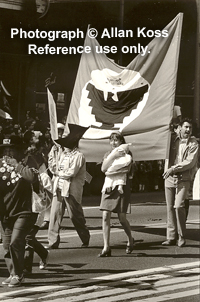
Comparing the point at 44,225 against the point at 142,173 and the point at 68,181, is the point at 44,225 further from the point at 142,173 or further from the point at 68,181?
the point at 142,173

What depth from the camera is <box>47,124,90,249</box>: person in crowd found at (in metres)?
7.88

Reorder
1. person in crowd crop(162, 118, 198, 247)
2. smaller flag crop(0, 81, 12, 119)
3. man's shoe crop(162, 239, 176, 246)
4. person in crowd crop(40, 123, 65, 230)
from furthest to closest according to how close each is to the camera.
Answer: man's shoe crop(162, 239, 176, 246) < person in crowd crop(162, 118, 198, 247) < person in crowd crop(40, 123, 65, 230) < smaller flag crop(0, 81, 12, 119)

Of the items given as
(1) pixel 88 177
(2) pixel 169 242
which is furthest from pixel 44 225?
(2) pixel 169 242

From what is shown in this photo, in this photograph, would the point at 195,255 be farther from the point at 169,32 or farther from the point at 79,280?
the point at 169,32

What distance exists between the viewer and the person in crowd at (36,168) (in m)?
7.24

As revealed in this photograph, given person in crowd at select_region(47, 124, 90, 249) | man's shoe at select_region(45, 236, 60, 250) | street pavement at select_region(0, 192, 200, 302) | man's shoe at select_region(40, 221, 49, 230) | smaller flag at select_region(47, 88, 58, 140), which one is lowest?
street pavement at select_region(0, 192, 200, 302)

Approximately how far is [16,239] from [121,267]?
1.53 metres

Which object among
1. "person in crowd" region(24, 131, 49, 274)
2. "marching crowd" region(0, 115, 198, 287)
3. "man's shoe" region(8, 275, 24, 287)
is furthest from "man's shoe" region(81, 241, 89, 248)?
"man's shoe" region(8, 275, 24, 287)

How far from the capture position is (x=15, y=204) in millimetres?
7270

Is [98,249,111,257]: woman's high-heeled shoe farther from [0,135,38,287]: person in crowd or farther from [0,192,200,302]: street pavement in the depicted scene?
[0,135,38,287]: person in crowd

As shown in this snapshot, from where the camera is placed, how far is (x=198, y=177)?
7.22 meters

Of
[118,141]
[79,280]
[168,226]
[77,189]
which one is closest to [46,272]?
[79,280]

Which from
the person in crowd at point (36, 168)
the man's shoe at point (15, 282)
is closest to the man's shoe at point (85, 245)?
the person in crowd at point (36, 168)

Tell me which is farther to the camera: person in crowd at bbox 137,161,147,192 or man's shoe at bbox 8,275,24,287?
person in crowd at bbox 137,161,147,192
